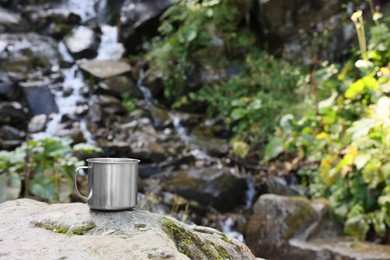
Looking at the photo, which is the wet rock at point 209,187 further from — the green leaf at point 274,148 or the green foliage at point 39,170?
the green foliage at point 39,170

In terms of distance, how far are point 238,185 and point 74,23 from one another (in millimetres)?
10356

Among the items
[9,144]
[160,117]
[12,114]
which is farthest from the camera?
[160,117]

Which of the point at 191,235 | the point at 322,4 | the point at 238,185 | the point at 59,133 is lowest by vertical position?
the point at 238,185

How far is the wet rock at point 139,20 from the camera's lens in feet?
39.2

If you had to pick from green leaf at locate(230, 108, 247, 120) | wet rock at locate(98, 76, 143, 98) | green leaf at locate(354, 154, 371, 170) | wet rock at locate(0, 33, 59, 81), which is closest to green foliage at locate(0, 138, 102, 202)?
green leaf at locate(354, 154, 371, 170)

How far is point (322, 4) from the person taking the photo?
9258 mm

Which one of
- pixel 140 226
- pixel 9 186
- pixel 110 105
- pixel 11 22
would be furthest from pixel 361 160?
pixel 11 22

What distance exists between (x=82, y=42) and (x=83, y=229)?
12.2m

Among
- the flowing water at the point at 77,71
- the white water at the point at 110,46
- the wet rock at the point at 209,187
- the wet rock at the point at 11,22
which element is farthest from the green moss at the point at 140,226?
the wet rock at the point at 11,22

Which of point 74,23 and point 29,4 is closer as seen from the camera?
point 74,23

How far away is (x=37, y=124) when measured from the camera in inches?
351

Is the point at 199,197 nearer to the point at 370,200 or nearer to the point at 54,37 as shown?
the point at 370,200

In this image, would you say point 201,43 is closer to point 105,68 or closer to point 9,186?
point 105,68

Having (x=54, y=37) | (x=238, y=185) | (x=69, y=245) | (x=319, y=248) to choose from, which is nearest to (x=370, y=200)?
(x=319, y=248)
